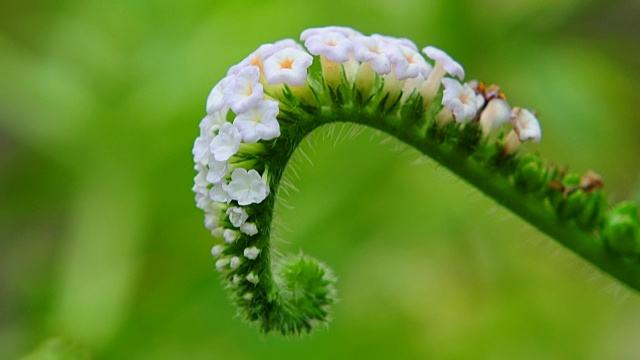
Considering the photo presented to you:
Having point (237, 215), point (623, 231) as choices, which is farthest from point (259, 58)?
point (623, 231)

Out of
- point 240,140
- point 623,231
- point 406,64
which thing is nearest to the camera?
point 240,140

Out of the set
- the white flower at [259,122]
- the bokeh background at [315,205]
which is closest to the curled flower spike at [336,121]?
the white flower at [259,122]

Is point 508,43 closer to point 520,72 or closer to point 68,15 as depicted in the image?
point 520,72

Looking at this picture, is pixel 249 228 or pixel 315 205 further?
pixel 315 205

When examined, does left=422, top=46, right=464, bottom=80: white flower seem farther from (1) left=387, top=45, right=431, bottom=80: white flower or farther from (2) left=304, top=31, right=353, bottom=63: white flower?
(2) left=304, top=31, right=353, bottom=63: white flower

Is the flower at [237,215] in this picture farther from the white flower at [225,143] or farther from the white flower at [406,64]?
the white flower at [406,64]

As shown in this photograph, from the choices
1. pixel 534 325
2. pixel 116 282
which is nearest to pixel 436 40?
pixel 534 325

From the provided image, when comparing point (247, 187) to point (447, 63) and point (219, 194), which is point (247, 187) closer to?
point (219, 194)
